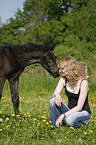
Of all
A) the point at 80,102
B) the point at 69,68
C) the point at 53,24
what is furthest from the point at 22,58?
the point at 53,24

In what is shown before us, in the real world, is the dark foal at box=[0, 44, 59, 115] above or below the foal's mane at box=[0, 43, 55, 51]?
below

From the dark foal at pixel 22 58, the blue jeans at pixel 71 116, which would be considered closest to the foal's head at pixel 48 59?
the dark foal at pixel 22 58

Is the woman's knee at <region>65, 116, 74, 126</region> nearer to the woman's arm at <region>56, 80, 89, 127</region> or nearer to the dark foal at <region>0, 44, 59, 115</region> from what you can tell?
the woman's arm at <region>56, 80, 89, 127</region>

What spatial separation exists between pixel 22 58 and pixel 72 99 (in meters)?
1.38

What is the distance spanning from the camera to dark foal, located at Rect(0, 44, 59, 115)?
428 centimetres

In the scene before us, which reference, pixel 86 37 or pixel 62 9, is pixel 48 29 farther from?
pixel 86 37

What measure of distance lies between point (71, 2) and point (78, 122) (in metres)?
27.8

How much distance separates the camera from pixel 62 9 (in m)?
30.2

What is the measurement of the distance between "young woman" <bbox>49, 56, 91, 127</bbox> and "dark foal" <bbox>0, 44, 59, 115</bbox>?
0.44 meters

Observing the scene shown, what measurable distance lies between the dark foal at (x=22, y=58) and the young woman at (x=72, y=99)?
0.44 metres

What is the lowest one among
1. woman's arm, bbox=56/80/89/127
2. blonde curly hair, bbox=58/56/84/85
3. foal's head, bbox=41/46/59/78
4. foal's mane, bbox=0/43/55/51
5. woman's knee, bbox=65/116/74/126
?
woman's knee, bbox=65/116/74/126

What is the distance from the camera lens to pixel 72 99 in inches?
161

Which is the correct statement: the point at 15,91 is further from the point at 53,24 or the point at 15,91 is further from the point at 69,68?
the point at 53,24

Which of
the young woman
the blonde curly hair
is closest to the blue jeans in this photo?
the young woman
